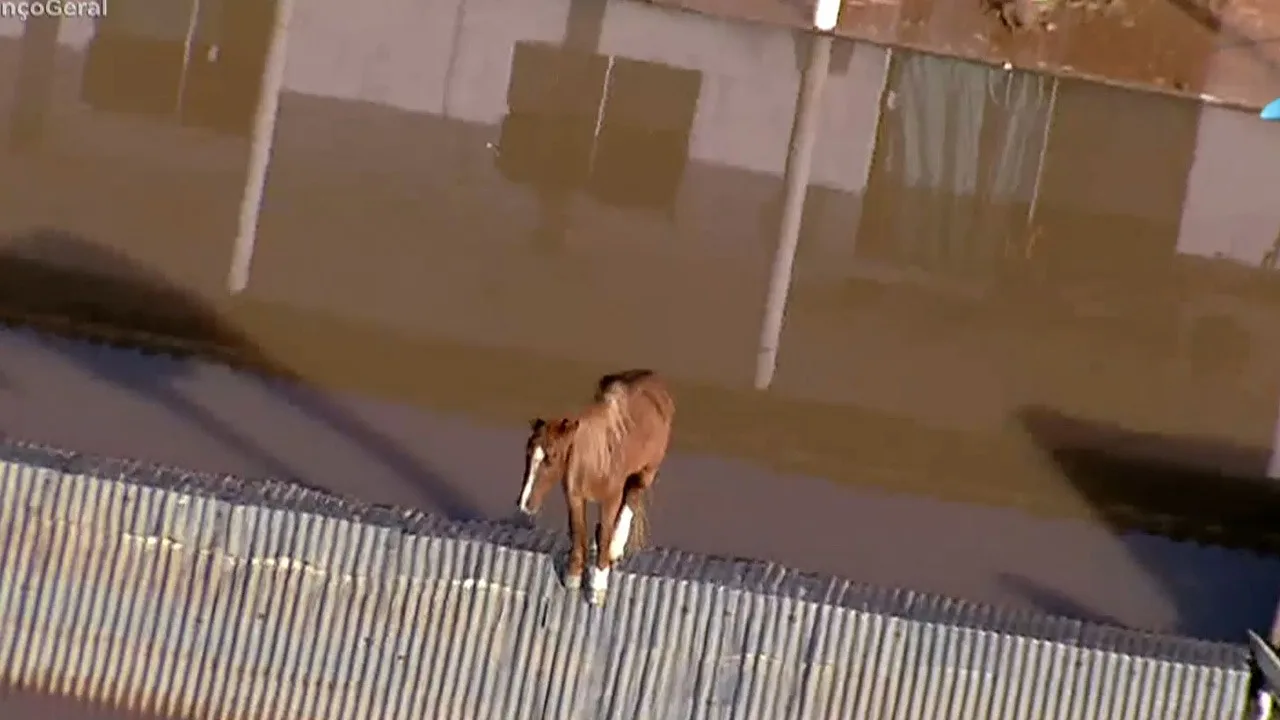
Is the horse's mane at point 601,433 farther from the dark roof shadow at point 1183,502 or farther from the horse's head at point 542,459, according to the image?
the dark roof shadow at point 1183,502

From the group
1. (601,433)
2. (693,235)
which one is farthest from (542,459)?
(693,235)

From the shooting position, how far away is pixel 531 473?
6055 mm

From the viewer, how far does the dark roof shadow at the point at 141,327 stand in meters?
8.92

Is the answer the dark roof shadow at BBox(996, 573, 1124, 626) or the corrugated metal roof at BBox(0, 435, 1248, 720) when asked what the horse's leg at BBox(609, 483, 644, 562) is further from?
the dark roof shadow at BBox(996, 573, 1124, 626)

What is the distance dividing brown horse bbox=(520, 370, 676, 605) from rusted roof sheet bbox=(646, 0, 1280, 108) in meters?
3.66

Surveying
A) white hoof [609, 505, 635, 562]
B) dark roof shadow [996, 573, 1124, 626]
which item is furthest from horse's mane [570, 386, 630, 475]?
dark roof shadow [996, 573, 1124, 626]

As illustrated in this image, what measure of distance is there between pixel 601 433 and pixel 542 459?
1.86ft

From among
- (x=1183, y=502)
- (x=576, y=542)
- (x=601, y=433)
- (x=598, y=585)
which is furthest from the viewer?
(x=1183, y=502)

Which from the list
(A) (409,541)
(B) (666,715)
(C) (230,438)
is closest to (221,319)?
(C) (230,438)

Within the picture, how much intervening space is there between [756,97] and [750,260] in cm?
115

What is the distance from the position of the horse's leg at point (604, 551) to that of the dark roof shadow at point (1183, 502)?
3.15 meters

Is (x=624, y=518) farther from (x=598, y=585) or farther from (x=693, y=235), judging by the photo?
(x=693, y=235)

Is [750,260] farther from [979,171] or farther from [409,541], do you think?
[409,541]

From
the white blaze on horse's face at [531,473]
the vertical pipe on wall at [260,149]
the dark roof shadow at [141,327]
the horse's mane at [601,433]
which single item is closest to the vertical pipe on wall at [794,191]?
the dark roof shadow at [141,327]
